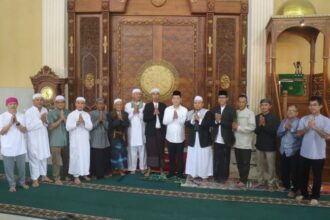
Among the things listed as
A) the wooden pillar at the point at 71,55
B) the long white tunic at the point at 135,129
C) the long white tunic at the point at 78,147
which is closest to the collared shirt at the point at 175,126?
the long white tunic at the point at 135,129

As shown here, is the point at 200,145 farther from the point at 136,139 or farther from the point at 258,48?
the point at 258,48

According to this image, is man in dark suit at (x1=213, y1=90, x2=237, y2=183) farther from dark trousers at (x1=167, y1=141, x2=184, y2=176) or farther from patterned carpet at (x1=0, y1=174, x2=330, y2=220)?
dark trousers at (x1=167, y1=141, x2=184, y2=176)

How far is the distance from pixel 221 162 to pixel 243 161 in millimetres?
371

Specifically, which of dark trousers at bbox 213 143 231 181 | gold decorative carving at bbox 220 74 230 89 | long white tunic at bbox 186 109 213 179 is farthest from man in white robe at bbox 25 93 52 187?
gold decorative carving at bbox 220 74 230 89

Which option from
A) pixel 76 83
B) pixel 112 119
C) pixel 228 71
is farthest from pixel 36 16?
pixel 228 71

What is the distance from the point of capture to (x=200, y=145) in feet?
19.6

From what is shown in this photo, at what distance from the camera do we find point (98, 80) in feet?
26.7

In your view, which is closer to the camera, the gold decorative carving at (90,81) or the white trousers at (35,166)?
the white trousers at (35,166)

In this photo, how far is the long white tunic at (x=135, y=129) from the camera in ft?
21.4

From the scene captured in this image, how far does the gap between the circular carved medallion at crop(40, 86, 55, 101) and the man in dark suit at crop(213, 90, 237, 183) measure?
3.60 metres

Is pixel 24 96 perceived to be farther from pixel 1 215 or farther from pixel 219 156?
pixel 219 156

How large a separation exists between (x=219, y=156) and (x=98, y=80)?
11.8 ft

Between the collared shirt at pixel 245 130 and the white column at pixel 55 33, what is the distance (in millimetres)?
4322

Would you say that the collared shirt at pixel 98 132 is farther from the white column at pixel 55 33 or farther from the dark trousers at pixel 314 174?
the dark trousers at pixel 314 174
